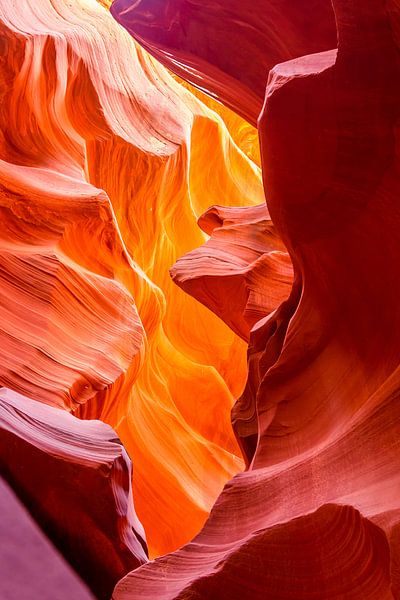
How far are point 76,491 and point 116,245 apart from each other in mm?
2339

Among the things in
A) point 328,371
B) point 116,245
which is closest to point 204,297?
point 116,245

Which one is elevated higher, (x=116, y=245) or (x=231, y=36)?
(x=231, y=36)

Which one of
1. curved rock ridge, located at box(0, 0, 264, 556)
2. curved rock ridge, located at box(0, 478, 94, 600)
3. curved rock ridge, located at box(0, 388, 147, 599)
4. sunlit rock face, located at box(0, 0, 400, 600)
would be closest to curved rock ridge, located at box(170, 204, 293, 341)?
sunlit rock face, located at box(0, 0, 400, 600)

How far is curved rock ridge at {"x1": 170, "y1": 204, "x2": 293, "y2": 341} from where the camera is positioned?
3939 millimetres

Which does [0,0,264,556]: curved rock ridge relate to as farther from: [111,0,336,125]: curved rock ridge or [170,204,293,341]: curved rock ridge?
[111,0,336,125]: curved rock ridge

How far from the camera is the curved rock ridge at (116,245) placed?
354 cm

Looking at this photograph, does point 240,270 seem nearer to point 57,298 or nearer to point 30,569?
point 57,298

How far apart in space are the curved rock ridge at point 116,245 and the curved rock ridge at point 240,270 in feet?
1.45

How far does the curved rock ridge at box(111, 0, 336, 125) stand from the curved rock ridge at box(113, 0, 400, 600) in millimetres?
1220

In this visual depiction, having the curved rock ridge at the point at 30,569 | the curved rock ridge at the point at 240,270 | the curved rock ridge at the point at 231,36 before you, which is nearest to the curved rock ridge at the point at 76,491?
the curved rock ridge at the point at 30,569

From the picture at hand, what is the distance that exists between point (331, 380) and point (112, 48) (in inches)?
168

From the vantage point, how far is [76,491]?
2049 millimetres

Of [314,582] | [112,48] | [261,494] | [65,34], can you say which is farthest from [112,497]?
[112,48]

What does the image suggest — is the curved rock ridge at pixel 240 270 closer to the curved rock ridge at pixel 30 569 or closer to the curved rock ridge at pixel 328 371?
the curved rock ridge at pixel 328 371
